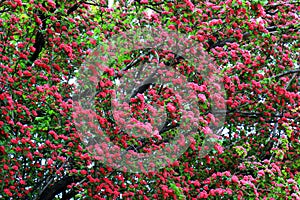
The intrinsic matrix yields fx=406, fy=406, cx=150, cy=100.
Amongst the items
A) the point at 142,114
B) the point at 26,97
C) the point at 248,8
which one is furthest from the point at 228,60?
the point at 26,97

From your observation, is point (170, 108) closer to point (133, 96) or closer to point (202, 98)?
point (202, 98)

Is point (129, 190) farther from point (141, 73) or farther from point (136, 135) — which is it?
point (141, 73)

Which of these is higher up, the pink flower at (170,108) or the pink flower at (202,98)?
the pink flower at (202,98)

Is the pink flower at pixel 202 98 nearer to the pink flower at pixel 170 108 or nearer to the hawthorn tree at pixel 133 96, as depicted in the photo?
the hawthorn tree at pixel 133 96

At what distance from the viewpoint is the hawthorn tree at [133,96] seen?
6.40 meters

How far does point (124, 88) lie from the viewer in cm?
712

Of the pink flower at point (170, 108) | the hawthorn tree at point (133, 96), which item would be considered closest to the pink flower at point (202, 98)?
the hawthorn tree at point (133, 96)

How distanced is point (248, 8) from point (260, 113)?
2286mm

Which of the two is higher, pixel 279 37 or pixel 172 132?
pixel 279 37

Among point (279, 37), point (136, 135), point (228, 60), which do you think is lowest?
point (136, 135)

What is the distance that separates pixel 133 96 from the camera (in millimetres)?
7457

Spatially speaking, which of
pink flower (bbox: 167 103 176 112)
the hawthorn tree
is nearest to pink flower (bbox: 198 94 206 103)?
the hawthorn tree

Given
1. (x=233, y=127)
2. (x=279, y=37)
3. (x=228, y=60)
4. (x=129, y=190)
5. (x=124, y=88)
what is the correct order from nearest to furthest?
(x=129, y=190) < (x=124, y=88) < (x=228, y=60) < (x=279, y=37) < (x=233, y=127)

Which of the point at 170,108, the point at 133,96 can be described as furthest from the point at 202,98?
the point at 133,96
